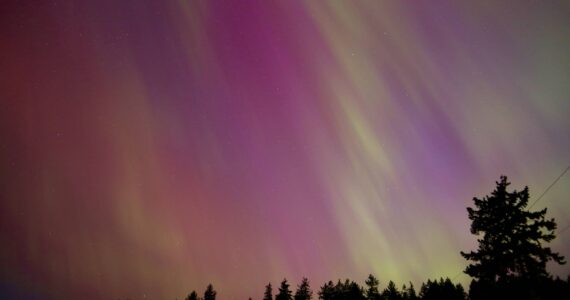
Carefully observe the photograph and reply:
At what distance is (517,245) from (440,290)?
33.8 m

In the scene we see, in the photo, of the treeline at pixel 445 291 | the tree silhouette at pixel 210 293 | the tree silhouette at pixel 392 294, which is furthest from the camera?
the tree silhouette at pixel 210 293

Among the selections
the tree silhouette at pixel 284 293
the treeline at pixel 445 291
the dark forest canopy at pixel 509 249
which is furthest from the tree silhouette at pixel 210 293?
the dark forest canopy at pixel 509 249

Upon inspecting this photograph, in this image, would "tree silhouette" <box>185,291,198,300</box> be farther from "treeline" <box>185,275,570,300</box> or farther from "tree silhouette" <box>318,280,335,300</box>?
"tree silhouette" <box>318,280,335,300</box>

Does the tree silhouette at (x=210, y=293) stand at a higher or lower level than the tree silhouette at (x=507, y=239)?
higher

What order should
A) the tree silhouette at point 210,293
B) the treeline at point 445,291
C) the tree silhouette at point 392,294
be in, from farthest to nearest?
the tree silhouette at point 210,293
the tree silhouette at point 392,294
the treeline at point 445,291

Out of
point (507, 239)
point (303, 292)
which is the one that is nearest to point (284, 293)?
point (303, 292)

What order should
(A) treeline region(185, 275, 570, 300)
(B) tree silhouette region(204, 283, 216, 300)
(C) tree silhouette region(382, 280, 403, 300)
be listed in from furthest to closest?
1. (B) tree silhouette region(204, 283, 216, 300)
2. (C) tree silhouette region(382, 280, 403, 300)
3. (A) treeline region(185, 275, 570, 300)

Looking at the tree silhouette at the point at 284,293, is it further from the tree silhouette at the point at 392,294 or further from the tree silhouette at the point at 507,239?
the tree silhouette at the point at 507,239

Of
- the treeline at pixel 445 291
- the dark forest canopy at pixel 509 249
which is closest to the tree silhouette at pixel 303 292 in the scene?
the treeline at pixel 445 291

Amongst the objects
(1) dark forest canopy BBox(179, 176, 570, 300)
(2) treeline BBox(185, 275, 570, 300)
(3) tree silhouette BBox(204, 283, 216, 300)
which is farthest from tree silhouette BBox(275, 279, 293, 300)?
(1) dark forest canopy BBox(179, 176, 570, 300)

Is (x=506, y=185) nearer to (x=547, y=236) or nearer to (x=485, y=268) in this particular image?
(x=547, y=236)

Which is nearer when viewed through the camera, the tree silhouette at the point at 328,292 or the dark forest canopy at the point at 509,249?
the dark forest canopy at the point at 509,249

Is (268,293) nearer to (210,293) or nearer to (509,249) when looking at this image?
(210,293)

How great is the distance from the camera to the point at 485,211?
3238 cm
